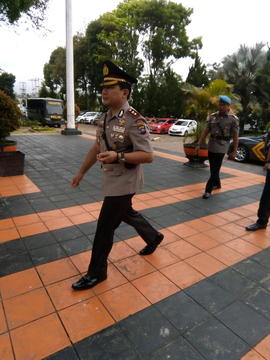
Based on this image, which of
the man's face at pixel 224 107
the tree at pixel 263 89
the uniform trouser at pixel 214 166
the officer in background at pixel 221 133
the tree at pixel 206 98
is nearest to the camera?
the man's face at pixel 224 107

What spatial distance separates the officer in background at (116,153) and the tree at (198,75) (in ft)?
80.2

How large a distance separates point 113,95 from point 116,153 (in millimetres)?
446

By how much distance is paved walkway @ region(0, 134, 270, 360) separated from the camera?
5.79 feet

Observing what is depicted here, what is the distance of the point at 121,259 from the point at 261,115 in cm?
2189

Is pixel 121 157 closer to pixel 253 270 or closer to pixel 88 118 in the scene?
pixel 253 270

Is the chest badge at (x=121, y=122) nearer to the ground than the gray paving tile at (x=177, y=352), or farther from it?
farther from it

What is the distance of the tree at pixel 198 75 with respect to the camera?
966 inches

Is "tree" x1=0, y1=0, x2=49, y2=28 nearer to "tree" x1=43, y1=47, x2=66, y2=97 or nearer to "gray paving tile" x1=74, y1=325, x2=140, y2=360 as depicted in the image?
"gray paving tile" x1=74, y1=325, x2=140, y2=360

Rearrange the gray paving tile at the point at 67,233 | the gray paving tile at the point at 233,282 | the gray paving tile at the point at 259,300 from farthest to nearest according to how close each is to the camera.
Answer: the gray paving tile at the point at 67,233, the gray paving tile at the point at 233,282, the gray paving tile at the point at 259,300

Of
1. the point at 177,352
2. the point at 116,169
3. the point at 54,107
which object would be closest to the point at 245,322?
the point at 177,352

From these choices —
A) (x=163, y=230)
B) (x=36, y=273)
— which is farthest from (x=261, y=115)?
(x=36, y=273)

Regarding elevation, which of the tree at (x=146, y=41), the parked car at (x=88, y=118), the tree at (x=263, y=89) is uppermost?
the tree at (x=146, y=41)

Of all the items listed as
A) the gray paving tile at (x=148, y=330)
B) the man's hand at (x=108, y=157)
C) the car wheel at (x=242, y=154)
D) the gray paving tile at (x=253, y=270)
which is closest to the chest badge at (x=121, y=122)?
the man's hand at (x=108, y=157)

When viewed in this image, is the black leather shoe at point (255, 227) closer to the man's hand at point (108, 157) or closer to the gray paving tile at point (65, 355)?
the man's hand at point (108, 157)
